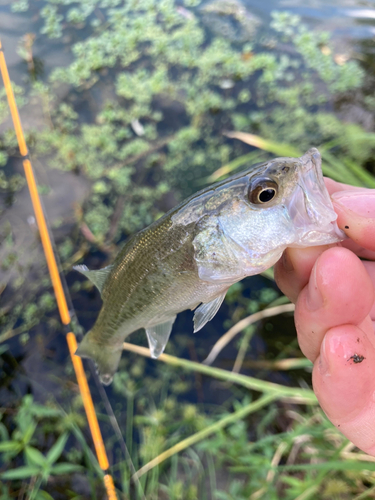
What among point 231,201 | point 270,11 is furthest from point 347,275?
point 270,11

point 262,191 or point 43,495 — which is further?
point 43,495

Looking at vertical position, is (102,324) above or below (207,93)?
below

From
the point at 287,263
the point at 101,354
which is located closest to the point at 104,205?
the point at 101,354

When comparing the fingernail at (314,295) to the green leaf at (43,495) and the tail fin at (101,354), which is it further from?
the green leaf at (43,495)

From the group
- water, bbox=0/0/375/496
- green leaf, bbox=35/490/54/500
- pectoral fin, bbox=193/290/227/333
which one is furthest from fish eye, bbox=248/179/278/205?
green leaf, bbox=35/490/54/500

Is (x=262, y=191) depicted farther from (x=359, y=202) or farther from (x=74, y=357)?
Answer: (x=74, y=357)

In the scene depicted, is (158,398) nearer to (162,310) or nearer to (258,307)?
(258,307)
